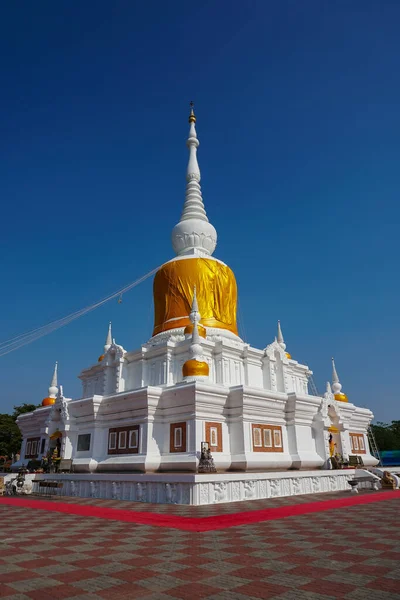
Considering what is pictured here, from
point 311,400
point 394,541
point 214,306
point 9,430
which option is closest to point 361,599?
point 394,541

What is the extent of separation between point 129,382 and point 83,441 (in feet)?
14.7

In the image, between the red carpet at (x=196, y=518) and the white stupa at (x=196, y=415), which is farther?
the white stupa at (x=196, y=415)

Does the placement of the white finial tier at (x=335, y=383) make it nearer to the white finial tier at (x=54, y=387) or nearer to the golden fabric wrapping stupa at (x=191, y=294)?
the golden fabric wrapping stupa at (x=191, y=294)

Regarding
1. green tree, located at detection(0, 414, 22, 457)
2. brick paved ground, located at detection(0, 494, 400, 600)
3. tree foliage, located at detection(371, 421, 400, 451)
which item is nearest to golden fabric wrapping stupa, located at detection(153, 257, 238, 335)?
brick paved ground, located at detection(0, 494, 400, 600)

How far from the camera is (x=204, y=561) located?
6.97 meters

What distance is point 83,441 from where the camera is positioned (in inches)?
963

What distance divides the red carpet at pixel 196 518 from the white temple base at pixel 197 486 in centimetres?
209

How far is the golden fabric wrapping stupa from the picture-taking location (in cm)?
2947

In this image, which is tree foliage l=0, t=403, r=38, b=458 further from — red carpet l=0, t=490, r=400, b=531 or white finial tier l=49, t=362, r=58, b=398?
red carpet l=0, t=490, r=400, b=531

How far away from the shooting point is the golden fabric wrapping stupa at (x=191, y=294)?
96.7 ft

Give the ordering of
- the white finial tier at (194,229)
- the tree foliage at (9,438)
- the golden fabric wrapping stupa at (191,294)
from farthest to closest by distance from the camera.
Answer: the tree foliage at (9,438) < the white finial tier at (194,229) < the golden fabric wrapping stupa at (191,294)

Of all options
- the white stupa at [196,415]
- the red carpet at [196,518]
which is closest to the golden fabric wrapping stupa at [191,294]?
the white stupa at [196,415]

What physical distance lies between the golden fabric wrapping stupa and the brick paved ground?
736 inches

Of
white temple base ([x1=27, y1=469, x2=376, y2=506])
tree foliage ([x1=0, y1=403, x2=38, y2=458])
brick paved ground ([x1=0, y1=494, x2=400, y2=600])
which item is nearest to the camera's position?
brick paved ground ([x1=0, y1=494, x2=400, y2=600])
